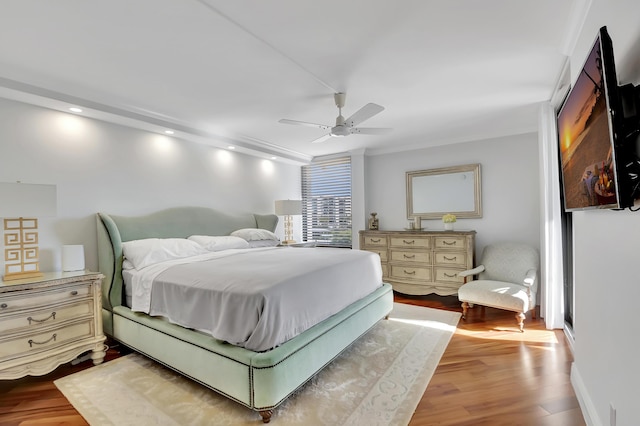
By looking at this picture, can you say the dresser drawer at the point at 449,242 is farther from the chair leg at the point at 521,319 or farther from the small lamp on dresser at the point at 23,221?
the small lamp on dresser at the point at 23,221

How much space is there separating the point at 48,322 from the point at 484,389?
3.47 meters

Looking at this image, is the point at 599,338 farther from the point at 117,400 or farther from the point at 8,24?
the point at 8,24

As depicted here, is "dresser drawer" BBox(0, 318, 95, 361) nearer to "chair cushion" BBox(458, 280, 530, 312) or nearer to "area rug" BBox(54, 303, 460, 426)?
"area rug" BBox(54, 303, 460, 426)

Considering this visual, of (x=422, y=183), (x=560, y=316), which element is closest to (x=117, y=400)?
(x=560, y=316)

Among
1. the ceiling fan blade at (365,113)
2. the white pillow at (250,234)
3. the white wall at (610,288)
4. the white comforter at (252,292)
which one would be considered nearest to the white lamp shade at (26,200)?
the white comforter at (252,292)

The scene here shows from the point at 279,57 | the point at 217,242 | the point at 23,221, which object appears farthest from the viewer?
the point at 217,242

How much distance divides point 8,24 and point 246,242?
293 centimetres

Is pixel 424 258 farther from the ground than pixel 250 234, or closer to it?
closer to it

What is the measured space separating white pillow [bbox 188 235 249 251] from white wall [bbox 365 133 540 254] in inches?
117

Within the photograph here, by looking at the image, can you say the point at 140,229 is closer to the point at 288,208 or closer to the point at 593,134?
the point at 288,208

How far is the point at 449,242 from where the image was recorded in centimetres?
430

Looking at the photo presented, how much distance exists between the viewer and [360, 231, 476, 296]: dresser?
4.23 metres

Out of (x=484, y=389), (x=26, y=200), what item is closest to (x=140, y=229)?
(x=26, y=200)

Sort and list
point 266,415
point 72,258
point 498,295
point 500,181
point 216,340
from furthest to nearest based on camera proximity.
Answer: point 500,181, point 498,295, point 72,258, point 216,340, point 266,415
